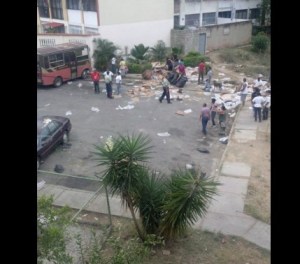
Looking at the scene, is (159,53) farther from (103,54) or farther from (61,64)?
(61,64)

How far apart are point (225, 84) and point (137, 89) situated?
5.04 meters

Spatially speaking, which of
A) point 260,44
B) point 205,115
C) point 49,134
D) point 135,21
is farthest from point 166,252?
point 260,44

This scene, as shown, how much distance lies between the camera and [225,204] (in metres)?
10.2

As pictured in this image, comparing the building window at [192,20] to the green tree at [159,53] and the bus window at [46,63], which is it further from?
the bus window at [46,63]

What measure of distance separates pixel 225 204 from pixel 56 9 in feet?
77.5

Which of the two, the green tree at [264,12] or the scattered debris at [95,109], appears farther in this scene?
the green tree at [264,12]

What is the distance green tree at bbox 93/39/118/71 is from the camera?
23.5 m

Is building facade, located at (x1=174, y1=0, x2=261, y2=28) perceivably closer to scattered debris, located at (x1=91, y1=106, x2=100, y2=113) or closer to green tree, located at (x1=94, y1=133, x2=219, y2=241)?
scattered debris, located at (x1=91, y1=106, x2=100, y2=113)

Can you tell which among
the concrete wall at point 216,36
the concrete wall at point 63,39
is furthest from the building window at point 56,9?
the concrete wall at point 216,36

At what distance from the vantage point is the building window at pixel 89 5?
25259 millimetres

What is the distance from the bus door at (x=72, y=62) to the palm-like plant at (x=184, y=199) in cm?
1451

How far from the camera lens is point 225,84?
21703 millimetres

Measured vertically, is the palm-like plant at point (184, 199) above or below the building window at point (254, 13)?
below
